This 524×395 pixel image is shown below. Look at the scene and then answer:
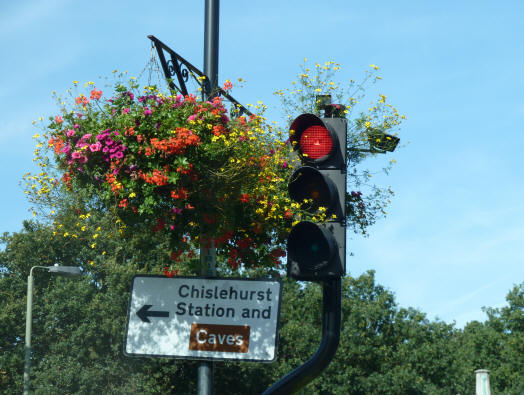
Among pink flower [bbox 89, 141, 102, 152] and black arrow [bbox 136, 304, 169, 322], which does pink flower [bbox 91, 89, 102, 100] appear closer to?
pink flower [bbox 89, 141, 102, 152]

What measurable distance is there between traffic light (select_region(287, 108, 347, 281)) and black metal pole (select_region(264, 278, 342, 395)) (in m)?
0.11

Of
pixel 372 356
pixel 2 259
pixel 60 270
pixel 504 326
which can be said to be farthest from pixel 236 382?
pixel 504 326

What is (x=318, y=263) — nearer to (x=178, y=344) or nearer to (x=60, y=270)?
(x=178, y=344)

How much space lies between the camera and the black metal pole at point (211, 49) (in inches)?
216

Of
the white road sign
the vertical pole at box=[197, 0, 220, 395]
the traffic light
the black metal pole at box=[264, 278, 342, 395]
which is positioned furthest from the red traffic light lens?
the vertical pole at box=[197, 0, 220, 395]

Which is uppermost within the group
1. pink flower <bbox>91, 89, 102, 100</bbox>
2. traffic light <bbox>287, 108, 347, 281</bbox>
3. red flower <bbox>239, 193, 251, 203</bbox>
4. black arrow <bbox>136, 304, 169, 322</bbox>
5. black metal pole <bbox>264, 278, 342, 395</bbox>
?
pink flower <bbox>91, 89, 102, 100</bbox>

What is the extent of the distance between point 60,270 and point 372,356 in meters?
31.2

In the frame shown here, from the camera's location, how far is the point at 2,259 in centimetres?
4762

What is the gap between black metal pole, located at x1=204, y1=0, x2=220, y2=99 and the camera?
5496 millimetres

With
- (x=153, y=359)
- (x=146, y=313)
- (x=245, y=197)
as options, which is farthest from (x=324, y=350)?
(x=153, y=359)

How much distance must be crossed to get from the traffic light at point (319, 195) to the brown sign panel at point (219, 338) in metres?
1.05

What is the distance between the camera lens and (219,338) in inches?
180

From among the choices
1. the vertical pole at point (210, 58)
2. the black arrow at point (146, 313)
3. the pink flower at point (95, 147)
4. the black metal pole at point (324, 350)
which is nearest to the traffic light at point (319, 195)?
the black metal pole at point (324, 350)

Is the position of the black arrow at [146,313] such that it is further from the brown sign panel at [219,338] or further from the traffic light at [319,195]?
the traffic light at [319,195]
